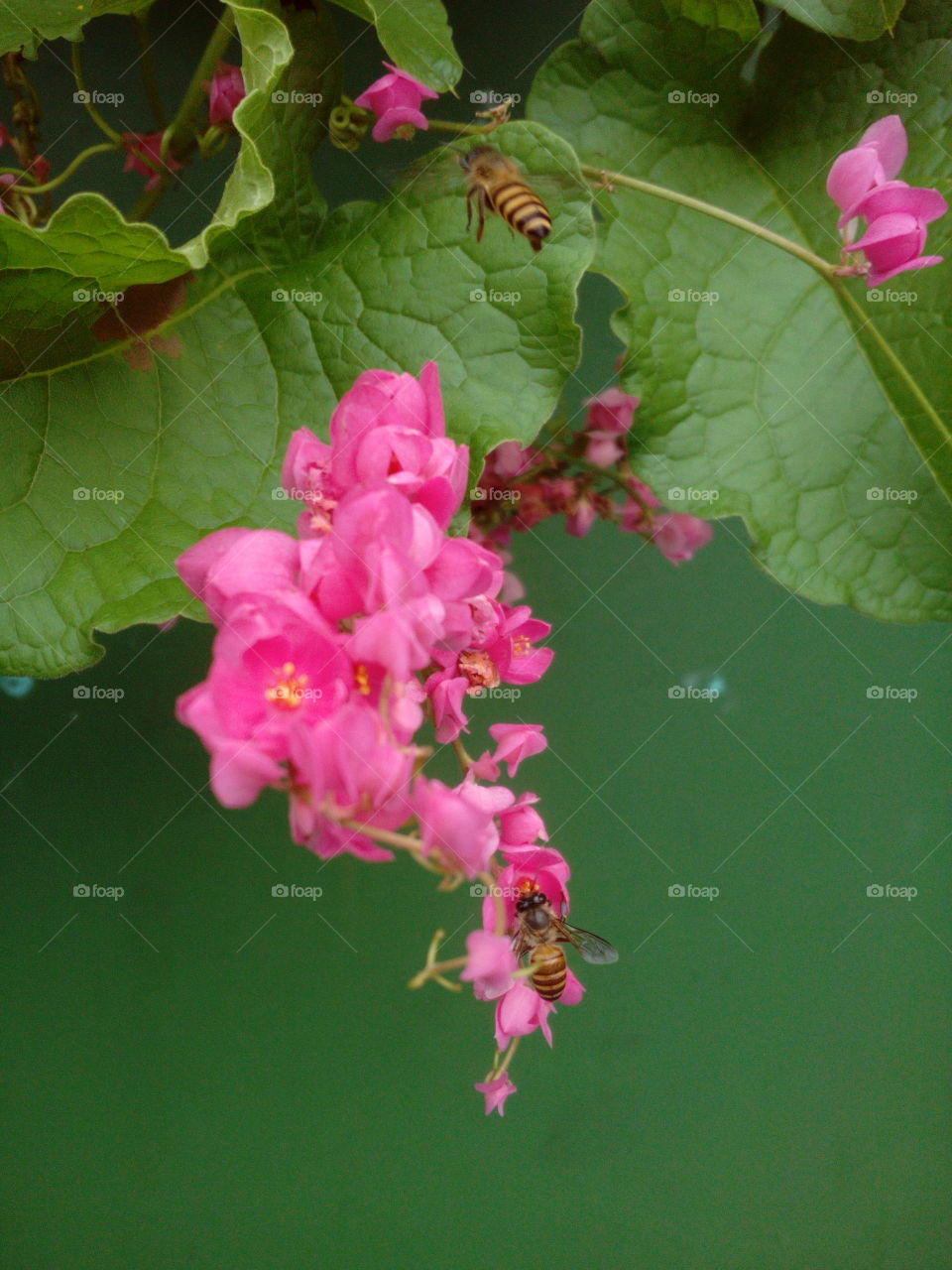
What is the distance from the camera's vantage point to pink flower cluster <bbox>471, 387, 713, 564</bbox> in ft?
2.33

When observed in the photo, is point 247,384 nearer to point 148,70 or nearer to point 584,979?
point 148,70

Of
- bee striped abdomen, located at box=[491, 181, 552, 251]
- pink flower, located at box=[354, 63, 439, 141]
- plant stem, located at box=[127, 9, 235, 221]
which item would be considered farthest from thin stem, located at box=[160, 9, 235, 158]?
bee striped abdomen, located at box=[491, 181, 552, 251]

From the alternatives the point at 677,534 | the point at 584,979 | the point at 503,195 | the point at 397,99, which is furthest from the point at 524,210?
the point at 584,979

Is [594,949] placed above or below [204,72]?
below

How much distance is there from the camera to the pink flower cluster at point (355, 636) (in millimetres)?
305

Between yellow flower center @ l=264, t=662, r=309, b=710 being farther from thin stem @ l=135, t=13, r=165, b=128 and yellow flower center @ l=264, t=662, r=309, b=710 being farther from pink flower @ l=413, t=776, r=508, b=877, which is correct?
thin stem @ l=135, t=13, r=165, b=128

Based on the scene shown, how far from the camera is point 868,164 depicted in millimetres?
496

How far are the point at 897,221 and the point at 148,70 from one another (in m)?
0.47

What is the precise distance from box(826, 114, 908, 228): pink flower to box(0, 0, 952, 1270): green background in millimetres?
285

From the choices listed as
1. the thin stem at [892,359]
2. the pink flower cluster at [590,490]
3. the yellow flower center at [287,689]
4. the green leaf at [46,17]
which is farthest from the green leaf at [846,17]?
the yellow flower center at [287,689]

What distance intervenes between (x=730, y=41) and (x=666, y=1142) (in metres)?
0.90

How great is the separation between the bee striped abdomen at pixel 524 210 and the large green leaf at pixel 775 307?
9 cm

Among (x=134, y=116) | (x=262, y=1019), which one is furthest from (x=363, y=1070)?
(x=134, y=116)

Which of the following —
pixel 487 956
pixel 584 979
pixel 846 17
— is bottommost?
pixel 584 979
